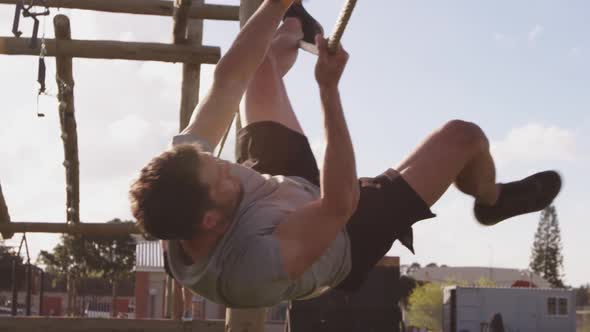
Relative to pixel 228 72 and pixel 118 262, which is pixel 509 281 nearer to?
pixel 118 262

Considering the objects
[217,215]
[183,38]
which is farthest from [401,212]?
[183,38]

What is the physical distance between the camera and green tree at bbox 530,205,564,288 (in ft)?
202

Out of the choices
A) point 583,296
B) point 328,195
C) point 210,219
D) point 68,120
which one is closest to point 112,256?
point 68,120

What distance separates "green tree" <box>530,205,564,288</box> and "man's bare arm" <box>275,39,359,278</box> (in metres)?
60.6

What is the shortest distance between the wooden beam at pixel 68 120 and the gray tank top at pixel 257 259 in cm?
452

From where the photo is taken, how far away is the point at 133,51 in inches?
300

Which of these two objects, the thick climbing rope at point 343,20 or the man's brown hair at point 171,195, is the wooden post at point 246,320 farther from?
the thick climbing rope at point 343,20

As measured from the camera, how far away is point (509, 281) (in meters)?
63.8

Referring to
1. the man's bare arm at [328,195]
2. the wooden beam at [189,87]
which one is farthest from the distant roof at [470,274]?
the man's bare arm at [328,195]

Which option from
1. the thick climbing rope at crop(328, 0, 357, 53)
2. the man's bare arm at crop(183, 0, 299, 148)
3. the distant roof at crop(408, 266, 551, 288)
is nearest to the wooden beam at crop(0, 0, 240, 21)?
the man's bare arm at crop(183, 0, 299, 148)

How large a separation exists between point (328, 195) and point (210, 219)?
1.31 feet

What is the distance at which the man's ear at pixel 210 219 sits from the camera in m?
2.98

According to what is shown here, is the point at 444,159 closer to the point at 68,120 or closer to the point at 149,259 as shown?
the point at 68,120

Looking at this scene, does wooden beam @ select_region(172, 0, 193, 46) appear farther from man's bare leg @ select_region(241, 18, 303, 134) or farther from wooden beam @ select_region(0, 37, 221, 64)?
man's bare leg @ select_region(241, 18, 303, 134)
